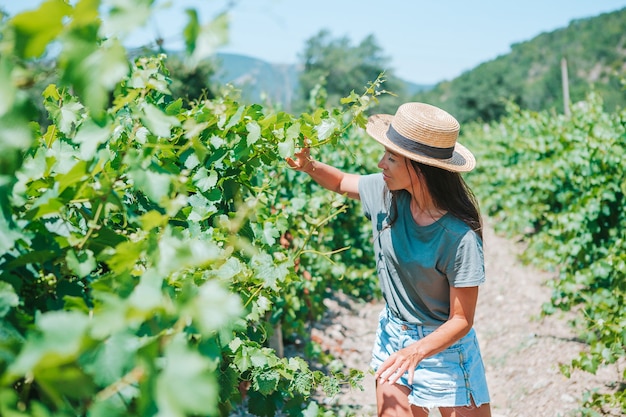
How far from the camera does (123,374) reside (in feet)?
3.02

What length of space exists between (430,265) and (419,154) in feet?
1.44

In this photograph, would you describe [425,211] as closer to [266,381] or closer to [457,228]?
[457,228]

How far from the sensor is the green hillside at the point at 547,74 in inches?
1983

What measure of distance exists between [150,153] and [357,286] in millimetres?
4672

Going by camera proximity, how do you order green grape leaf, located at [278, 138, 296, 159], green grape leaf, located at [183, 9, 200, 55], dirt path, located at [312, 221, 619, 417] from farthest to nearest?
dirt path, located at [312, 221, 619, 417], green grape leaf, located at [278, 138, 296, 159], green grape leaf, located at [183, 9, 200, 55]

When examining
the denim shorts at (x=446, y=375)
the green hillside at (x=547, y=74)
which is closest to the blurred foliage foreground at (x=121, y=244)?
the denim shorts at (x=446, y=375)

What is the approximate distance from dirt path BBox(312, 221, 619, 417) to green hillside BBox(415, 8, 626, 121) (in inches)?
1271

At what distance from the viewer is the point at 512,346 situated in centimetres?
471

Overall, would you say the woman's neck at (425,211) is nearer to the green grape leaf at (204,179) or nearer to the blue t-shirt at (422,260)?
the blue t-shirt at (422,260)

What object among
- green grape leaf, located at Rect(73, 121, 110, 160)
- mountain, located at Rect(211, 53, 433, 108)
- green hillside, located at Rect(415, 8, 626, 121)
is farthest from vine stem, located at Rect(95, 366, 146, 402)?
green hillside, located at Rect(415, 8, 626, 121)

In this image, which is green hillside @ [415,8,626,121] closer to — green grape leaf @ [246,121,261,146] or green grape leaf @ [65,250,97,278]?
green grape leaf @ [246,121,261,146]

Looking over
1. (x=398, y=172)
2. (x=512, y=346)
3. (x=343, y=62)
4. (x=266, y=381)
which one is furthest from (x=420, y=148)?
(x=343, y=62)

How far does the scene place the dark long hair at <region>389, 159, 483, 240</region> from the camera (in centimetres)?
213

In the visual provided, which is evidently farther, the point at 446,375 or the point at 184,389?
the point at 446,375
